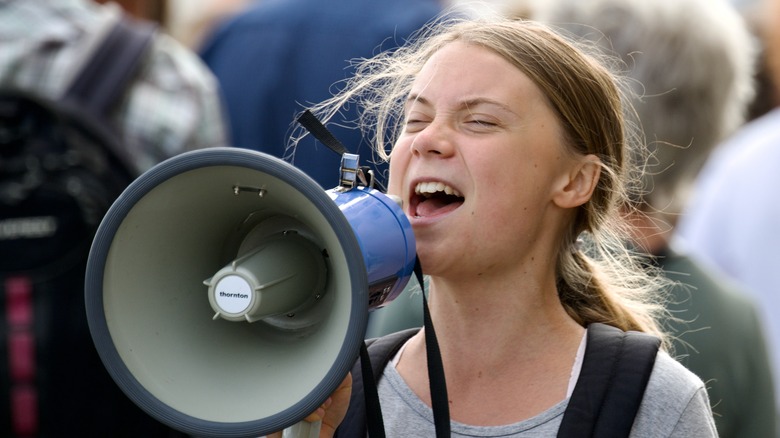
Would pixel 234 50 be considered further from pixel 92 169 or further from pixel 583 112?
pixel 583 112

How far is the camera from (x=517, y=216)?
223 centimetres

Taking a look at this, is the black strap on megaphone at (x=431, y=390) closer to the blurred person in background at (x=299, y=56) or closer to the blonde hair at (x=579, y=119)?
the blonde hair at (x=579, y=119)

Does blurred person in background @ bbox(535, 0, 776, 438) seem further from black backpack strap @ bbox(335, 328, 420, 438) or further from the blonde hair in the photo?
black backpack strap @ bbox(335, 328, 420, 438)

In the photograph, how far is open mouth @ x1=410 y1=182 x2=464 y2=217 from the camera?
2.19m

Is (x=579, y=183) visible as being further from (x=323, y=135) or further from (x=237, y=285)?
(x=237, y=285)

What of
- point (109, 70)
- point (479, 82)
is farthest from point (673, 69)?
point (109, 70)

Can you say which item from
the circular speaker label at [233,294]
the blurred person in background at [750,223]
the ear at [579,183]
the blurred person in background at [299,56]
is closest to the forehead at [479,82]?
→ the ear at [579,183]

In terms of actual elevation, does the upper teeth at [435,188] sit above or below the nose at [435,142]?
below

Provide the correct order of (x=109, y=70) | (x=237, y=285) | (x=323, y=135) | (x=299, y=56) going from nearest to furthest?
(x=237, y=285) < (x=323, y=135) < (x=109, y=70) < (x=299, y=56)

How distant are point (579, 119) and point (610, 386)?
47cm

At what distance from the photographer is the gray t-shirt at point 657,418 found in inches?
82.9

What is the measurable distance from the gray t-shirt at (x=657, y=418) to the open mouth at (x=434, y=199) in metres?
0.34

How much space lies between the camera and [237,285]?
78.6 inches

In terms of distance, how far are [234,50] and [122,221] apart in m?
2.56
